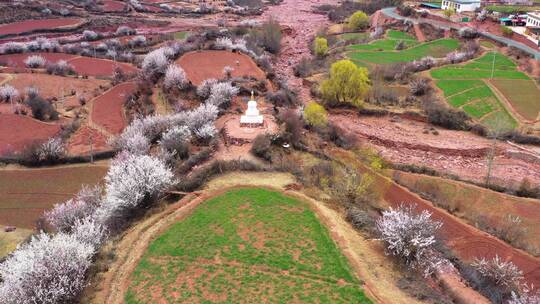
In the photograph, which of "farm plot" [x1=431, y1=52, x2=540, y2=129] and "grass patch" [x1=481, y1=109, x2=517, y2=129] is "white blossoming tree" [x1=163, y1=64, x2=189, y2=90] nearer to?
"farm plot" [x1=431, y1=52, x2=540, y2=129]

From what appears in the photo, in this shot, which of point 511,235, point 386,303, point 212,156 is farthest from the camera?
point 212,156

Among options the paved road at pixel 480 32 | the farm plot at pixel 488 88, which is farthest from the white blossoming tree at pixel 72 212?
the paved road at pixel 480 32

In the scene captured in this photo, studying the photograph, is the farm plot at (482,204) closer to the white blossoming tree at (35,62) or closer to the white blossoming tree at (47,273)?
the white blossoming tree at (47,273)

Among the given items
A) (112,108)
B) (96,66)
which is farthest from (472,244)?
(96,66)

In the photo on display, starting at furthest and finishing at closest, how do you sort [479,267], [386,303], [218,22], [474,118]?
[218,22] < [474,118] < [479,267] < [386,303]

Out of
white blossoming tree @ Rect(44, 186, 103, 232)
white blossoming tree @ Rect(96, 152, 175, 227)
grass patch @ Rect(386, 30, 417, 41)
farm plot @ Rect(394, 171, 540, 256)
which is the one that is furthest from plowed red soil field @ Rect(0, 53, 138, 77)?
grass patch @ Rect(386, 30, 417, 41)

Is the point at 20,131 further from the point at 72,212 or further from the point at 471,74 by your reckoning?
the point at 471,74

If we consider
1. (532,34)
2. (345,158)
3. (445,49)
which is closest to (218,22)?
(445,49)

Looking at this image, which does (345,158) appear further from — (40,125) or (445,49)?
(445,49)
